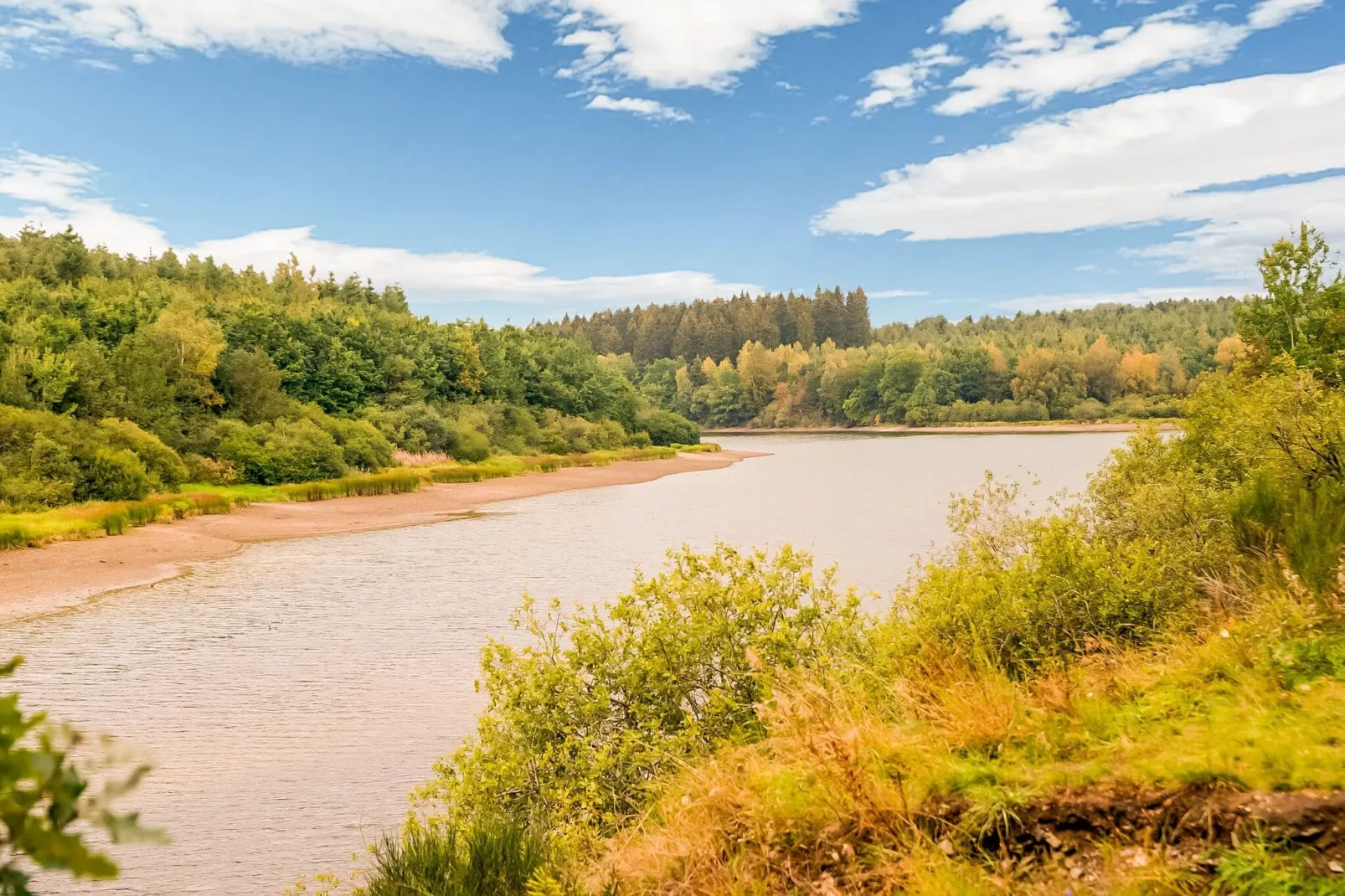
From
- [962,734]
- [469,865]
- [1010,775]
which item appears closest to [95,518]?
[469,865]

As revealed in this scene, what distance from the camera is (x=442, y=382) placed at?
82.2 metres

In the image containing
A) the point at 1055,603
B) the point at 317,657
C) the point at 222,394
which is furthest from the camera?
the point at 222,394

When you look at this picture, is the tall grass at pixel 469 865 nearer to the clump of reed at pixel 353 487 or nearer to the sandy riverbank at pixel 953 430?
the clump of reed at pixel 353 487

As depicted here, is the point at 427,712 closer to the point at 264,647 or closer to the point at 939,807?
the point at 264,647

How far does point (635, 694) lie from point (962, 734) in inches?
148

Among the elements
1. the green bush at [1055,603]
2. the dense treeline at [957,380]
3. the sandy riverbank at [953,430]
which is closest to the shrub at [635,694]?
the green bush at [1055,603]

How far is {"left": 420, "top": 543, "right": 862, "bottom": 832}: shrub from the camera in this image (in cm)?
847

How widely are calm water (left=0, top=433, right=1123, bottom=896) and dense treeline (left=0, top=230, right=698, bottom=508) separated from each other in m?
13.3

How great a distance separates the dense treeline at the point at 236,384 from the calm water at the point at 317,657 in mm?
13267

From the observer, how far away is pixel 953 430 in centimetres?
15400

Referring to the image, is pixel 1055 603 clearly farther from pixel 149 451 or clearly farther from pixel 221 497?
pixel 149 451

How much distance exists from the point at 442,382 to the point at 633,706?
76092 millimetres

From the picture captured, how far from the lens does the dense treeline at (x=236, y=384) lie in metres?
41.4

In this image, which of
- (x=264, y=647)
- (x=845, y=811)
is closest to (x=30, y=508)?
(x=264, y=647)
